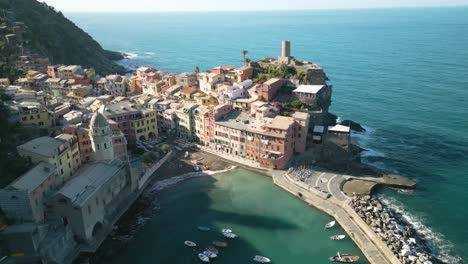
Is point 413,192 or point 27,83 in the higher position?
point 27,83

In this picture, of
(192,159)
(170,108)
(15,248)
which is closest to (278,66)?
(170,108)

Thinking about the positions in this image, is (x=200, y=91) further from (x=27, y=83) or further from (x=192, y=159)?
(x=27, y=83)

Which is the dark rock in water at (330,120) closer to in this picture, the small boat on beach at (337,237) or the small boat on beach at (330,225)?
the small boat on beach at (330,225)

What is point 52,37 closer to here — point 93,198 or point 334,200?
point 93,198

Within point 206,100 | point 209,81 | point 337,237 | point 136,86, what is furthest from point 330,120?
point 136,86

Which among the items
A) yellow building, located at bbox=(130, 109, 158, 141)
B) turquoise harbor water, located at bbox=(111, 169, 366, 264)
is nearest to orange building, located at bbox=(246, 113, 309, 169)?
turquoise harbor water, located at bbox=(111, 169, 366, 264)

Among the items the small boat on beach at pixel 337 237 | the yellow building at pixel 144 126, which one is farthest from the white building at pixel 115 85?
the small boat on beach at pixel 337 237
